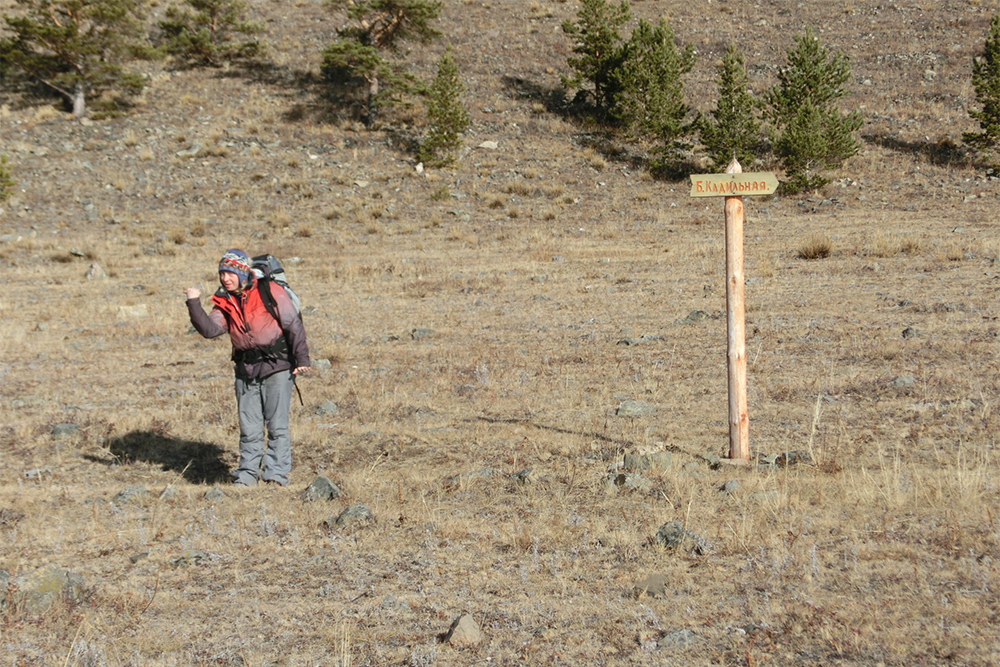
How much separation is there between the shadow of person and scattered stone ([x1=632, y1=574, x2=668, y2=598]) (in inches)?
144

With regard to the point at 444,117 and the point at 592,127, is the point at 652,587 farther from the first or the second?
the point at 592,127

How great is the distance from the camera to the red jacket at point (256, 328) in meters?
6.26

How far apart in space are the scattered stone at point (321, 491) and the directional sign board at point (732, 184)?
319 cm

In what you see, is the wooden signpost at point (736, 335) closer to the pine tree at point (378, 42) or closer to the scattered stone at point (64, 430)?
the scattered stone at point (64, 430)

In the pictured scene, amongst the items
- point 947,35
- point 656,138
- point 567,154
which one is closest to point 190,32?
point 567,154

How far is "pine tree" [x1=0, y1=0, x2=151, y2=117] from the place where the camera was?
91.3 ft

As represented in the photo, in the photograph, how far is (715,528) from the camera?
5293mm

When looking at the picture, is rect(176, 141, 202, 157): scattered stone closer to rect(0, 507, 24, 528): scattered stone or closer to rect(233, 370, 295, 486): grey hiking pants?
rect(233, 370, 295, 486): grey hiking pants

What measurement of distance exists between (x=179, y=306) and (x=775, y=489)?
1117 cm

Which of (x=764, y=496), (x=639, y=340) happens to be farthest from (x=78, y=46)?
(x=764, y=496)

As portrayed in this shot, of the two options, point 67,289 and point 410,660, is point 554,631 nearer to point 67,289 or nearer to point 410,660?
point 410,660

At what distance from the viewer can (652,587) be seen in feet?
15.0

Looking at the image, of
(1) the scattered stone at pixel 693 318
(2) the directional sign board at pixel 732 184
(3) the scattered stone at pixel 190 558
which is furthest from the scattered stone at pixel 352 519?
(1) the scattered stone at pixel 693 318

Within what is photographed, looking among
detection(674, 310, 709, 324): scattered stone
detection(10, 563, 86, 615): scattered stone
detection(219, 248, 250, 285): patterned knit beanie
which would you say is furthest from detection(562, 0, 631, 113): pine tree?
detection(10, 563, 86, 615): scattered stone
